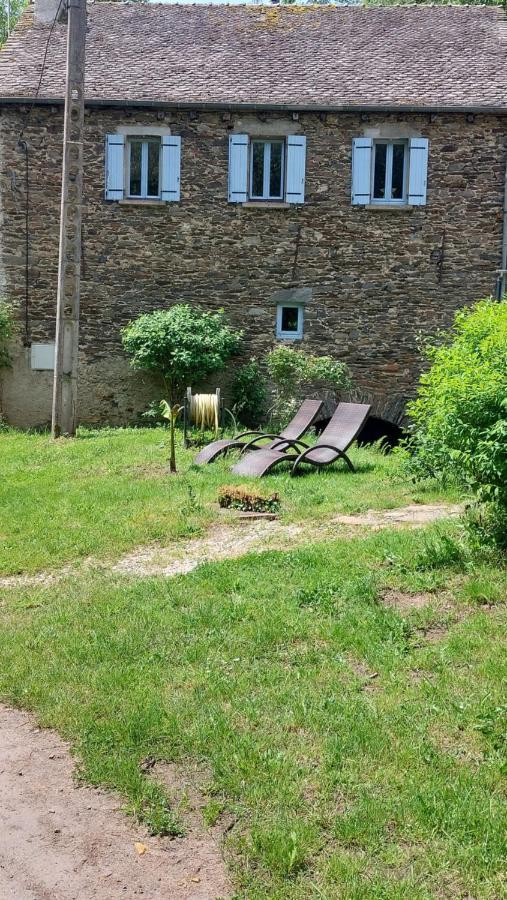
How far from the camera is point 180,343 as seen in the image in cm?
1466

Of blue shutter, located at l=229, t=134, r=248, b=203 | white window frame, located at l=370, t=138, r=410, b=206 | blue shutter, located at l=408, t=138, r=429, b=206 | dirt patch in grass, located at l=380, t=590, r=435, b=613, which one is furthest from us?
white window frame, located at l=370, t=138, r=410, b=206

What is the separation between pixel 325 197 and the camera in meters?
15.3

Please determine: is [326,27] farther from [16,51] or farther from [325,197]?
[16,51]

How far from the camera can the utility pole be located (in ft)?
41.9

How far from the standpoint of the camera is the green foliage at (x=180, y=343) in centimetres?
1463

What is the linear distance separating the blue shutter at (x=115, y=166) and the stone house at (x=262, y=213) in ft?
0.11

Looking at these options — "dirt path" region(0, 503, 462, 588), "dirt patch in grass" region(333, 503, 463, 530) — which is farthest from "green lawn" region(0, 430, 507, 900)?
"dirt patch in grass" region(333, 503, 463, 530)

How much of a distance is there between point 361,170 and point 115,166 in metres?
4.34

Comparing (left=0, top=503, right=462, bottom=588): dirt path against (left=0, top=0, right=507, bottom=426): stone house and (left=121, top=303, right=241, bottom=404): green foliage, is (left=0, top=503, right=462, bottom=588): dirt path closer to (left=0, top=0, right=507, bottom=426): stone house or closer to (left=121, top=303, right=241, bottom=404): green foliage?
(left=121, top=303, right=241, bottom=404): green foliage

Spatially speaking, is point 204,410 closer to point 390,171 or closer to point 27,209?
point 27,209

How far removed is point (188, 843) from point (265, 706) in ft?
2.99

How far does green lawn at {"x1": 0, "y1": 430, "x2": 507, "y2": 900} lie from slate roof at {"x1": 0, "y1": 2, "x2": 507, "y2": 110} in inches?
428

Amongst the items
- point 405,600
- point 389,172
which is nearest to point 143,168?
point 389,172

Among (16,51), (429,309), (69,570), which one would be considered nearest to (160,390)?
(429,309)
